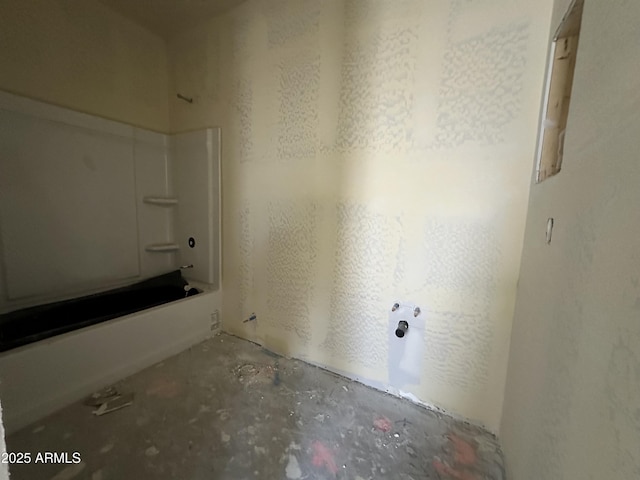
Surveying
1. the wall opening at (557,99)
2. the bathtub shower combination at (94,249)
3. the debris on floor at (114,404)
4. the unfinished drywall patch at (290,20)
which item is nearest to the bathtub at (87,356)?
the bathtub shower combination at (94,249)

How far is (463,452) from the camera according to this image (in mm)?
1026

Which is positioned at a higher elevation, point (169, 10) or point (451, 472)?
point (169, 10)

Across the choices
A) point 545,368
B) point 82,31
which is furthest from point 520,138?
point 82,31

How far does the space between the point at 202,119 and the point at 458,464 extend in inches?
97.3

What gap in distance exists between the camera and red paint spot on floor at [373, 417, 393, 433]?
3.68 ft

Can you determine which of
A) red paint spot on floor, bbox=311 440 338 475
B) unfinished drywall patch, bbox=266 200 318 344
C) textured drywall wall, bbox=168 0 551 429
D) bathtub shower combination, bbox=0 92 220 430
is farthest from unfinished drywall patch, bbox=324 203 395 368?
bathtub shower combination, bbox=0 92 220 430

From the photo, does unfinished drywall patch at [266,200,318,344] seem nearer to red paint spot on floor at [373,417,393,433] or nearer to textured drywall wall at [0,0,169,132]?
red paint spot on floor at [373,417,393,433]

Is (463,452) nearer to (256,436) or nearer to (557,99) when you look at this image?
(256,436)

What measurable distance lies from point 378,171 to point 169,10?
1858 millimetres

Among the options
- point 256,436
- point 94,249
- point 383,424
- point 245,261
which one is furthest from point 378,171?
point 94,249

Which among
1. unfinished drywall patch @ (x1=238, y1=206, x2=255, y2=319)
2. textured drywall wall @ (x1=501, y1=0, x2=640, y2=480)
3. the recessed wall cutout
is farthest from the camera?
unfinished drywall patch @ (x1=238, y1=206, x2=255, y2=319)

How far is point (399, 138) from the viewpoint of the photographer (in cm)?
122

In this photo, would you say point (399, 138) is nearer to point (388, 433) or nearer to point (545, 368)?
point (545, 368)

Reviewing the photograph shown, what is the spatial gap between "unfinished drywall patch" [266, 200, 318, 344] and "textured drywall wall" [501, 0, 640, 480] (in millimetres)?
1060
